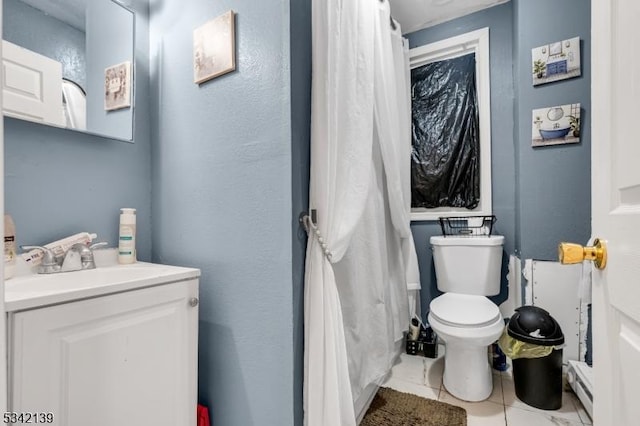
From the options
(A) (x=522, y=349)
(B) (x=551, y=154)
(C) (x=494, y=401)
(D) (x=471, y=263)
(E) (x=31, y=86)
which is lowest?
(C) (x=494, y=401)

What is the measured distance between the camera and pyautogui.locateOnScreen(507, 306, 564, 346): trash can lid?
1428 millimetres

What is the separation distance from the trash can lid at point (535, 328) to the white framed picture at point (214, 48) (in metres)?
1.79

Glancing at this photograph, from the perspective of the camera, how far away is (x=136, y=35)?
1359mm

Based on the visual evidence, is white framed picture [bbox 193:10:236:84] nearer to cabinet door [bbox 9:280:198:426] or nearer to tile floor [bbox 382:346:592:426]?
cabinet door [bbox 9:280:198:426]

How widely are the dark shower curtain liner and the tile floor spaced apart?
42.8 inches

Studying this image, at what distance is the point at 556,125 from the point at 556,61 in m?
0.36

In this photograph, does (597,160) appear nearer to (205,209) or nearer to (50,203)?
(205,209)

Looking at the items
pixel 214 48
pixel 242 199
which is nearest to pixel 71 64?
pixel 214 48

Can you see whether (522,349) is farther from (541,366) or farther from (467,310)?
(467,310)

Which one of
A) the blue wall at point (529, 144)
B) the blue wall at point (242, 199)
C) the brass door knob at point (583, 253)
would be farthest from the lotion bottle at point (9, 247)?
the blue wall at point (529, 144)

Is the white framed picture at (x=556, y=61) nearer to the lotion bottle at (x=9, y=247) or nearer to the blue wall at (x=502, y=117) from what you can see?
the blue wall at (x=502, y=117)

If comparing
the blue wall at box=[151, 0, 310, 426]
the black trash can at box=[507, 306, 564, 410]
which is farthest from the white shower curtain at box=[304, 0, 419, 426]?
the black trash can at box=[507, 306, 564, 410]

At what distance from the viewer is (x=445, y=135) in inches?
85.0

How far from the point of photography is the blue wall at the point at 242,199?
40.5 inches
